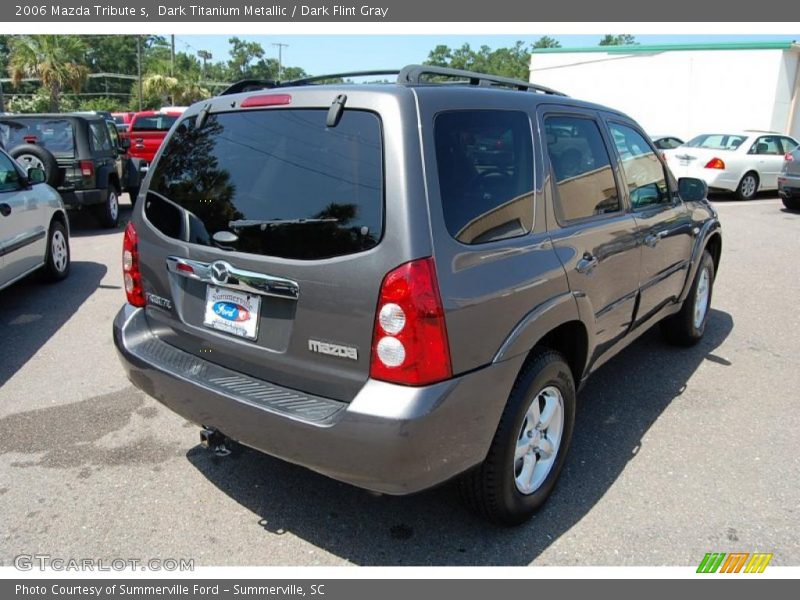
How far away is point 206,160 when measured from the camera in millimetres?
2770

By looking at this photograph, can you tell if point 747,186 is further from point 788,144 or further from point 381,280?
point 381,280

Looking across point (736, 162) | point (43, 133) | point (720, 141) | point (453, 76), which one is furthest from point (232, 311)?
point (720, 141)

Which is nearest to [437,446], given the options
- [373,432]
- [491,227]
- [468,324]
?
[373,432]

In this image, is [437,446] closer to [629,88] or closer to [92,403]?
[92,403]

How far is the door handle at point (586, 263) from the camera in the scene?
2.88m

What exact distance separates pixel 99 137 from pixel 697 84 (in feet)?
72.1

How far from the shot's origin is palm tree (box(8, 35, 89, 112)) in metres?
32.8

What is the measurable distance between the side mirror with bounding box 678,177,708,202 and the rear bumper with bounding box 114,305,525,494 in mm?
2675

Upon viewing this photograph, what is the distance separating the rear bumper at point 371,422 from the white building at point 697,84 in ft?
67.7

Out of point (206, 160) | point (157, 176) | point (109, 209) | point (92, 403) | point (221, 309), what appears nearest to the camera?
point (221, 309)

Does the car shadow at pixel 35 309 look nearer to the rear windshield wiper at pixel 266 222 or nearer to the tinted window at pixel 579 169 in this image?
the rear windshield wiper at pixel 266 222

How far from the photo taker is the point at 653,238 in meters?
3.76

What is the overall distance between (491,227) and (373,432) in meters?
0.93

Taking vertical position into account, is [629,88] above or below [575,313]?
above
